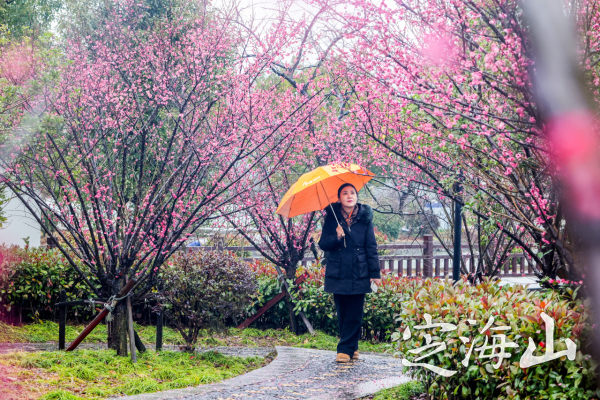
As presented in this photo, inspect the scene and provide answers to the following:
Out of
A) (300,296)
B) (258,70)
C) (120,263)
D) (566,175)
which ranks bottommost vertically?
(300,296)

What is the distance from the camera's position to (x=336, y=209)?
5.64 meters

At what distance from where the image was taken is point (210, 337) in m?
7.42

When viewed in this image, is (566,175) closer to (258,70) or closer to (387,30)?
(387,30)

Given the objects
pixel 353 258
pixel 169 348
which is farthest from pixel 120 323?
pixel 353 258

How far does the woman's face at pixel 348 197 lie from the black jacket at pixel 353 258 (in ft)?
0.42

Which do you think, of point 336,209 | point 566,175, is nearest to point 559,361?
point 566,175

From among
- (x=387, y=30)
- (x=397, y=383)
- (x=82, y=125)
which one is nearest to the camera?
(x=387, y=30)

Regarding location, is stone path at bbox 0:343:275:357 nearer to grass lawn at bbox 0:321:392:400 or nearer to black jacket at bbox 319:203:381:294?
grass lawn at bbox 0:321:392:400

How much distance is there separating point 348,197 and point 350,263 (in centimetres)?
74

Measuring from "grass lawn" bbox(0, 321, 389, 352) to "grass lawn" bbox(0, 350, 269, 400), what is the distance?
3.50ft

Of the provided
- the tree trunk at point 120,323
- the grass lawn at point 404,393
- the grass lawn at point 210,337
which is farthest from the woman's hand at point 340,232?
the tree trunk at point 120,323

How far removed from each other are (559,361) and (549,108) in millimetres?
1407

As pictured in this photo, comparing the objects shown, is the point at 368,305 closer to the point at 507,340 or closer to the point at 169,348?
the point at 169,348

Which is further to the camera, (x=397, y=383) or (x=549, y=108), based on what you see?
(x=397, y=383)
